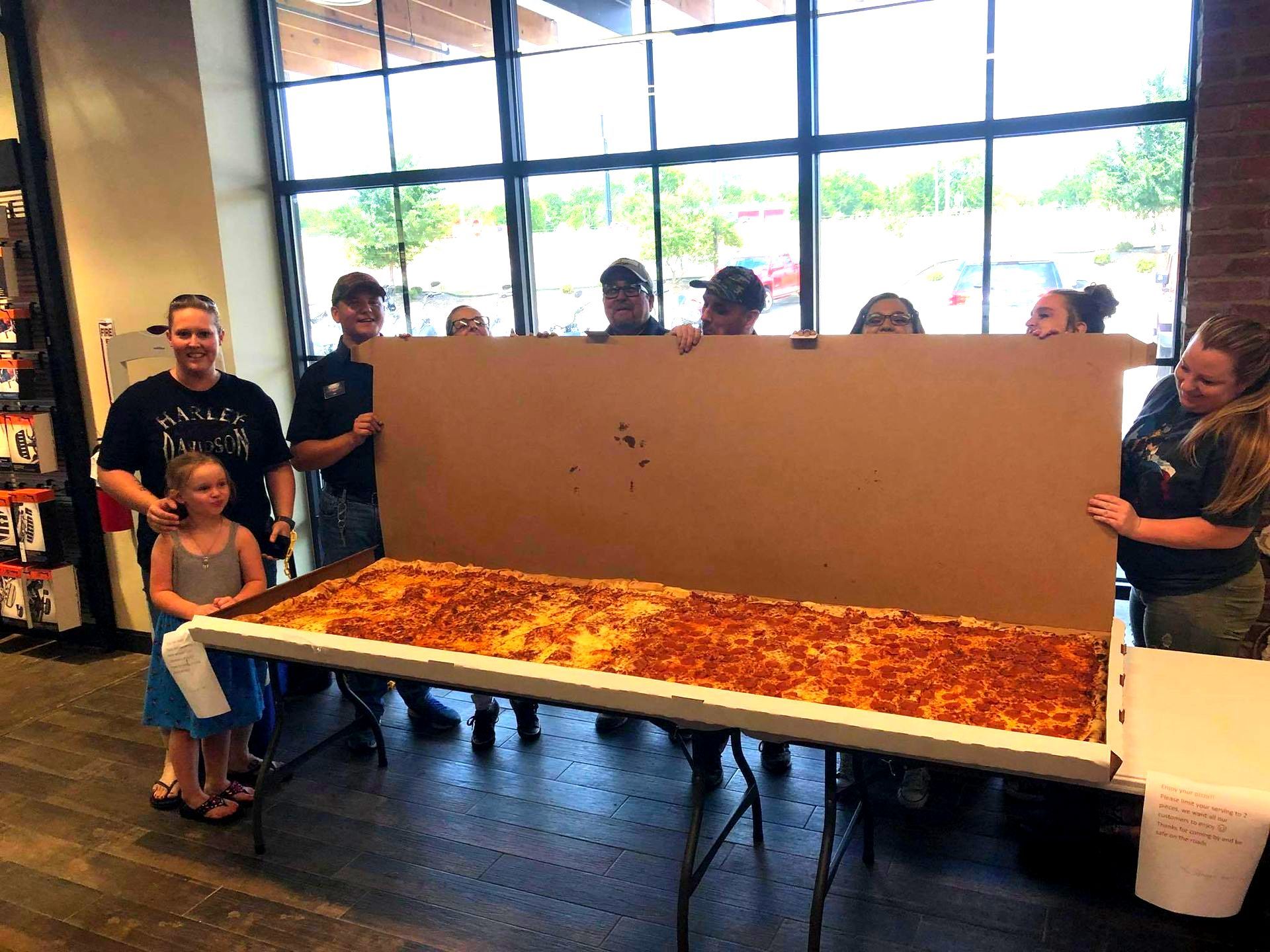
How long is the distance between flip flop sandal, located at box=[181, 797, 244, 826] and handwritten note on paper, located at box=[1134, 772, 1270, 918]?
2.41 m

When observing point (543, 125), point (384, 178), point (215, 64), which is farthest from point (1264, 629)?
point (215, 64)

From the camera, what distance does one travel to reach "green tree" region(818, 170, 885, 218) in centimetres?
337

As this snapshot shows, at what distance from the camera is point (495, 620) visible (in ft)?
7.45

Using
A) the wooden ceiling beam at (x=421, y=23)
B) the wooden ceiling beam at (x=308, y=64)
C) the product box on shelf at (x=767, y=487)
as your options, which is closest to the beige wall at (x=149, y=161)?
the wooden ceiling beam at (x=308, y=64)

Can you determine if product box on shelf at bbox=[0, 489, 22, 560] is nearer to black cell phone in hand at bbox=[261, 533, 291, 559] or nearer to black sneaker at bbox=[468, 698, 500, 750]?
black cell phone in hand at bbox=[261, 533, 291, 559]

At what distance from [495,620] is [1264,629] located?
2.23 meters

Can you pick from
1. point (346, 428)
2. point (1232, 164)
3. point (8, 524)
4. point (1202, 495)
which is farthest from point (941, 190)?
point (8, 524)

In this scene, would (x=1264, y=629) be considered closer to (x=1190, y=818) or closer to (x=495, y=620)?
(x=1190, y=818)

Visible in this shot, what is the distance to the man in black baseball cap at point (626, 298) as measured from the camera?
2.86 meters

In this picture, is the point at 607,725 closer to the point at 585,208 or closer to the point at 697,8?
the point at 585,208

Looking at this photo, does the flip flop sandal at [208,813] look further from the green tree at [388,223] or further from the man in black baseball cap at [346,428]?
the green tree at [388,223]

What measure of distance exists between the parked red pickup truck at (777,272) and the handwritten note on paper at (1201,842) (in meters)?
2.42

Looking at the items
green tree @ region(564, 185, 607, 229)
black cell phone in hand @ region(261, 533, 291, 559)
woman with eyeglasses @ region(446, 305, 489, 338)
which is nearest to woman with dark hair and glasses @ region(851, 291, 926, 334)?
woman with eyeglasses @ region(446, 305, 489, 338)

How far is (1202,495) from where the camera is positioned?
198cm
